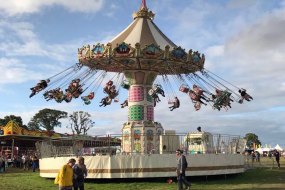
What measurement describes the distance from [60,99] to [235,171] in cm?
1276

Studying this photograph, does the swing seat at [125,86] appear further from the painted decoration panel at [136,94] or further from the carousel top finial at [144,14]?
the carousel top finial at [144,14]

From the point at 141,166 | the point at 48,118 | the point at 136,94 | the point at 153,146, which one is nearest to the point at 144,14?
the point at 136,94

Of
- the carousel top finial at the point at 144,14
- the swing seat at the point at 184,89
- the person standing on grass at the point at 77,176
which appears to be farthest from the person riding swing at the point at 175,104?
the person standing on grass at the point at 77,176

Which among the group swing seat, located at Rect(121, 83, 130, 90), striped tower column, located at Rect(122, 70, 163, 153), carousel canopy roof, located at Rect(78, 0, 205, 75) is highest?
carousel canopy roof, located at Rect(78, 0, 205, 75)

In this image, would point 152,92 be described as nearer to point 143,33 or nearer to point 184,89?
point 184,89

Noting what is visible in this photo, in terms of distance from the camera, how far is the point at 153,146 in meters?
25.9

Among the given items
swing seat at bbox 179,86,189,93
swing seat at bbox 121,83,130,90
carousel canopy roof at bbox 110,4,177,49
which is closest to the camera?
carousel canopy roof at bbox 110,4,177,49

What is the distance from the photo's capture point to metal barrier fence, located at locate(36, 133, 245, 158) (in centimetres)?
2284

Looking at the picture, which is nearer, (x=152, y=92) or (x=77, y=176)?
(x=77, y=176)

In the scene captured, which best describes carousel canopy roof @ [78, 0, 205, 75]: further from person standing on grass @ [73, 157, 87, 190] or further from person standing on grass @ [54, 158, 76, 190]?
person standing on grass @ [54, 158, 76, 190]

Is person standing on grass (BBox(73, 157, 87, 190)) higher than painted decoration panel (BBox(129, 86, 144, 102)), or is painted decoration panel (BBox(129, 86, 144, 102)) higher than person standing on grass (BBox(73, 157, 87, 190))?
painted decoration panel (BBox(129, 86, 144, 102))

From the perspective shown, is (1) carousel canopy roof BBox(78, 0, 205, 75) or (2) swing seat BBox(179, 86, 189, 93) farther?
(2) swing seat BBox(179, 86, 189, 93)

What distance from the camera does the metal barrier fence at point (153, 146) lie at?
74.9 feet

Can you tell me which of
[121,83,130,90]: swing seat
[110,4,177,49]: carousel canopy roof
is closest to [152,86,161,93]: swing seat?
[110,4,177,49]: carousel canopy roof
